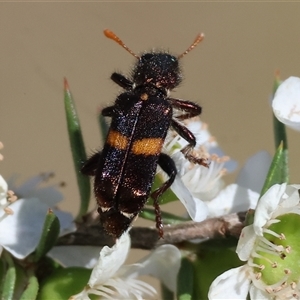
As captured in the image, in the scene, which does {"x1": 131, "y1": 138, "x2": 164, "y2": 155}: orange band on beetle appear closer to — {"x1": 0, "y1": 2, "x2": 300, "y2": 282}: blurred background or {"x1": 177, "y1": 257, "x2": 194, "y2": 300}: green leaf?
{"x1": 177, "y1": 257, "x2": 194, "y2": 300}: green leaf

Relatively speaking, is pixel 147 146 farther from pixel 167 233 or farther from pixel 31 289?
pixel 31 289

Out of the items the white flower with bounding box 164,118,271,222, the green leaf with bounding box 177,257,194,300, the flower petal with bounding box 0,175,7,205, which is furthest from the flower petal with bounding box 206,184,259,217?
the flower petal with bounding box 0,175,7,205

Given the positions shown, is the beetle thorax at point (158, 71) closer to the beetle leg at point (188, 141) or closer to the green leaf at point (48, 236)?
the beetle leg at point (188, 141)

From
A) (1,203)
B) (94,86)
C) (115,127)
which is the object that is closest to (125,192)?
(115,127)

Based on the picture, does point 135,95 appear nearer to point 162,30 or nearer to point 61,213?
point 61,213

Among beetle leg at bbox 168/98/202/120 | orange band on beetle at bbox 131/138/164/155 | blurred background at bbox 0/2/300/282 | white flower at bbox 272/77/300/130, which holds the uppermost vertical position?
white flower at bbox 272/77/300/130

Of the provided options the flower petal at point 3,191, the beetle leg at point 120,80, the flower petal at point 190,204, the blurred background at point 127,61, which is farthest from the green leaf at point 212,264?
the blurred background at point 127,61

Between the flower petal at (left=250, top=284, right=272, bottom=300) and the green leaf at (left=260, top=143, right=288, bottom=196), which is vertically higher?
the green leaf at (left=260, top=143, right=288, bottom=196)

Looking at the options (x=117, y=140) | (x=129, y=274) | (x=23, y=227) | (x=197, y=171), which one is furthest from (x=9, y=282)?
(x=197, y=171)

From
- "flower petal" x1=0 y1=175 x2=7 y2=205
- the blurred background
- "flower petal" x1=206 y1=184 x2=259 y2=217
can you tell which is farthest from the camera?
the blurred background
